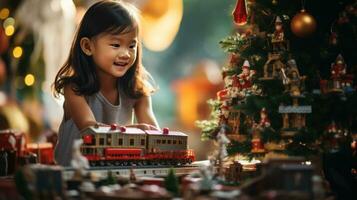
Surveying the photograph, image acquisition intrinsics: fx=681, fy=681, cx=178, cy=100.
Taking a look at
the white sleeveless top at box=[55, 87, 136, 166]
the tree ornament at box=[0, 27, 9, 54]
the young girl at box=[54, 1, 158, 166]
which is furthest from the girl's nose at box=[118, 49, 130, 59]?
the tree ornament at box=[0, 27, 9, 54]

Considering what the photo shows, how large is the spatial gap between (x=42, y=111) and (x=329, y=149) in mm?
2891

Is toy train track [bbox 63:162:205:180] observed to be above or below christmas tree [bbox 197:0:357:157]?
below

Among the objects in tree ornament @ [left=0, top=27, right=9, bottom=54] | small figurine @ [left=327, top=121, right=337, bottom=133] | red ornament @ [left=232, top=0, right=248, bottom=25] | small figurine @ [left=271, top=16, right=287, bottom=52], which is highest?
tree ornament @ [left=0, top=27, right=9, bottom=54]

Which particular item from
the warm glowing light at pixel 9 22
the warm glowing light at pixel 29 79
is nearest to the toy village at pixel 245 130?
the warm glowing light at pixel 29 79

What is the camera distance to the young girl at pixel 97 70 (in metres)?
2.95

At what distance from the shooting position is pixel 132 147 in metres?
2.88

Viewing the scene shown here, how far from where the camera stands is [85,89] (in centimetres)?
298

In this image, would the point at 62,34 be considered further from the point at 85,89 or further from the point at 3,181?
the point at 3,181

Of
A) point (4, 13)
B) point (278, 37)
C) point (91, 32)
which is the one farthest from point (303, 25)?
point (4, 13)

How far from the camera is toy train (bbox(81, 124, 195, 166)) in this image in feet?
9.01

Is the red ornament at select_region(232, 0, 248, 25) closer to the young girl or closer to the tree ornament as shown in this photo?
the young girl

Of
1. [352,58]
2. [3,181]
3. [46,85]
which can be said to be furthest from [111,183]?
[46,85]

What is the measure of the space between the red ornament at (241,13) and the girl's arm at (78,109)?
75cm

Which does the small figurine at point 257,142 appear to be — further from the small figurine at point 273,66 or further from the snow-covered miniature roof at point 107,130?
the snow-covered miniature roof at point 107,130
